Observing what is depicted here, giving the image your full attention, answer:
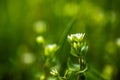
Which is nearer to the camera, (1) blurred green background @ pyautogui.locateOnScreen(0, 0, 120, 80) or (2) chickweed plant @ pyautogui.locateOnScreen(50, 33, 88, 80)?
(2) chickweed plant @ pyautogui.locateOnScreen(50, 33, 88, 80)

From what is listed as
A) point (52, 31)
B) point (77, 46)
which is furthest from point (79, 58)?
point (52, 31)

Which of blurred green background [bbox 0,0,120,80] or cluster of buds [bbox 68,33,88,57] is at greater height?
cluster of buds [bbox 68,33,88,57]

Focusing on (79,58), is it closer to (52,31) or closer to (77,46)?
(77,46)

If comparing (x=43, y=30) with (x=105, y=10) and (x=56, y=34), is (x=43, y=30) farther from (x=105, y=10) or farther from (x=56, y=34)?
(x=105, y=10)

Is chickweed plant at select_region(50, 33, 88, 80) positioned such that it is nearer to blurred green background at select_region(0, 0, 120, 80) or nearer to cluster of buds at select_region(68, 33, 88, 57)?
cluster of buds at select_region(68, 33, 88, 57)

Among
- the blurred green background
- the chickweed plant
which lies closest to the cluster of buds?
the chickweed plant

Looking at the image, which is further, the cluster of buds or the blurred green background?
the blurred green background

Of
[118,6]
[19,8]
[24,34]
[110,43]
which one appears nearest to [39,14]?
[19,8]

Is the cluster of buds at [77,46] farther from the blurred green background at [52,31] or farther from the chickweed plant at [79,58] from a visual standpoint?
the blurred green background at [52,31]
